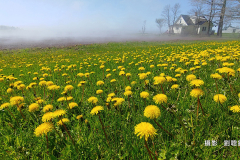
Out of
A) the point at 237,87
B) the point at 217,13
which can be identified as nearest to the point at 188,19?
the point at 217,13

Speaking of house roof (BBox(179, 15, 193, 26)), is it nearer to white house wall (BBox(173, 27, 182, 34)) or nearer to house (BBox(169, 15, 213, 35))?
house (BBox(169, 15, 213, 35))

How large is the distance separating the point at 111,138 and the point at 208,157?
38.5 inches

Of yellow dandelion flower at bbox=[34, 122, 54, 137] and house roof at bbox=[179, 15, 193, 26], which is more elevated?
house roof at bbox=[179, 15, 193, 26]

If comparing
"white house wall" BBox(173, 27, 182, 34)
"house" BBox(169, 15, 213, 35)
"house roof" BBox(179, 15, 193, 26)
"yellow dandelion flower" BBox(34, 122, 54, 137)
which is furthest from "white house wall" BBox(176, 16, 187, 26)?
"yellow dandelion flower" BBox(34, 122, 54, 137)

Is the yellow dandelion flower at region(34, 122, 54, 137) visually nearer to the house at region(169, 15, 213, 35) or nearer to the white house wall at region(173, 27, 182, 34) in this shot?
the house at region(169, 15, 213, 35)

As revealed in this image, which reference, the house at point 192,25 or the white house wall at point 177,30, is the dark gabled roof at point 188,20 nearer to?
the house at point 192,25

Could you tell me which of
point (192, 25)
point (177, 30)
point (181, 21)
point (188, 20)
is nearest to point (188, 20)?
point (188, 20)

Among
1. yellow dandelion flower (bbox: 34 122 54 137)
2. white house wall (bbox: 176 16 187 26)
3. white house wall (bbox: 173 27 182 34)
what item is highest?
white house wall (bbox: 176 16 187 26)

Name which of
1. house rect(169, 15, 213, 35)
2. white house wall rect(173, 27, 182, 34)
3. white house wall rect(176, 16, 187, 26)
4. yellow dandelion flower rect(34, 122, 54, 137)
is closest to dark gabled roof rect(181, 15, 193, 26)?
house rect(169, 15, 213, 35)

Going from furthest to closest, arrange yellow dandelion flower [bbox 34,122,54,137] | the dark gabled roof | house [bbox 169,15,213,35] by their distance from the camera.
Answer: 1. the dark gabled roof
2. house [bbox 169,15,213,35]
3. yellow dandelion flower [bbox 34,122,54,137]

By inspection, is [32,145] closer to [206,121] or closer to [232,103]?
[206,121]

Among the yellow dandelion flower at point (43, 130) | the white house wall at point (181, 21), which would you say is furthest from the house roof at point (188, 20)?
the yellow dandelion flower at point (43, 130)

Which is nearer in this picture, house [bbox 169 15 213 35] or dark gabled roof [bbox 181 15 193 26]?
house [bbox 169 15 213 35]

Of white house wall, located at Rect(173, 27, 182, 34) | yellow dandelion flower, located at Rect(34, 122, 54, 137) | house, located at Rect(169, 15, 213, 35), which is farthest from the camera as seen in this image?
white house wall, located at Rect(173, 27, 182, 34)
